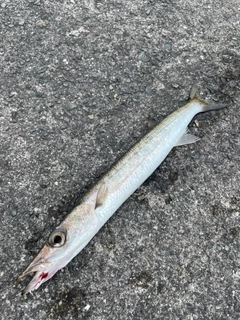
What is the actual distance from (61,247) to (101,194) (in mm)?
549

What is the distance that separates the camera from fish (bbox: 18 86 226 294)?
2.93m

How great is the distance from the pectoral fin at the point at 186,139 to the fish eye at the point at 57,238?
1.48 metres

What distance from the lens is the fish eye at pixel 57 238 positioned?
2.92 m

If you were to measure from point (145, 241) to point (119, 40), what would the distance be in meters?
2.28

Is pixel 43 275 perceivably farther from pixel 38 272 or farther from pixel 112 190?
pixel 112 190

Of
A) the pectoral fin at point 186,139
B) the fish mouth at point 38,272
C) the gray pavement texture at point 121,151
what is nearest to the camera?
the fish mouth at point 38,272

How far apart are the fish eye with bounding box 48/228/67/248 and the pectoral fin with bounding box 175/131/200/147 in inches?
58.4

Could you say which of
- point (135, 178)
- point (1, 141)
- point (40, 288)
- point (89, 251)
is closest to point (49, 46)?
point (1, 141)

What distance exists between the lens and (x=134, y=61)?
13.8ft

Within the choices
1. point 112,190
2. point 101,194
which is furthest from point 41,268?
point 112,190

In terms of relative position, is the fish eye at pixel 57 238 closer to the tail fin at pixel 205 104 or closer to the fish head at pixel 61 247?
the fish head at pixel 61 247

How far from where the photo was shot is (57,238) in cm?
294

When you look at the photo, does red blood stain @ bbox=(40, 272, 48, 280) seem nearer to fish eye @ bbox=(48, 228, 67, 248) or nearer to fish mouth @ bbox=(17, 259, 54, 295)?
fish mouth @ bbox=(17, 259, 54, 295)

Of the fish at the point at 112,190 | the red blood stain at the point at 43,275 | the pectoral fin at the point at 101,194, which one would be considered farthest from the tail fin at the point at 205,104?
the red blood stain at the point at 43,275
